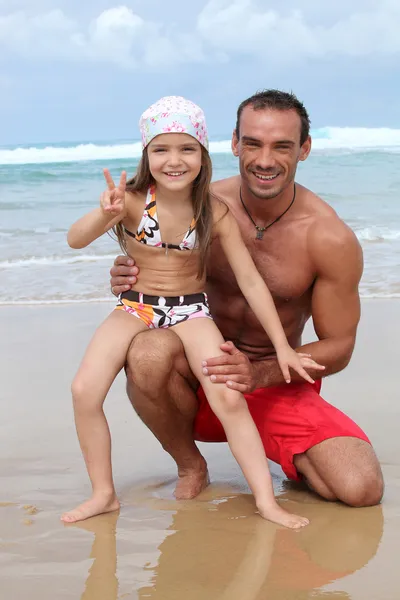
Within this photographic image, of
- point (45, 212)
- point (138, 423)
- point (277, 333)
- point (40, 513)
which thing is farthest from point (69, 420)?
point (45, 212)

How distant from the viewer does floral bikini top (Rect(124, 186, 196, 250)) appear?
141 inches

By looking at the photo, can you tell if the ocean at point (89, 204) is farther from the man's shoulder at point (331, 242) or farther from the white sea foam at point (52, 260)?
the man's shoulder at point (331, 242)

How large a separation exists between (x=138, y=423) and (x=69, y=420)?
1.16 feet

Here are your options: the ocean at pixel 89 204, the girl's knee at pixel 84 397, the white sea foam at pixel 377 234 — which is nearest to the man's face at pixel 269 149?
the girl's knee at pixel 84 397

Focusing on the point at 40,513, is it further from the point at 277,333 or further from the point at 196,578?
the point at 277,333

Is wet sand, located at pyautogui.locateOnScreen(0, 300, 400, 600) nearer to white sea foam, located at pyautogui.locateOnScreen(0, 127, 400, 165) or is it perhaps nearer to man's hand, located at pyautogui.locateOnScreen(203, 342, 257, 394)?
man's hand, located at pyautogui.locateOnScreen(203, 342, 257, 394)

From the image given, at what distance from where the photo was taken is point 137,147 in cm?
3172

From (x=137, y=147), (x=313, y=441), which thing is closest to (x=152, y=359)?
(x=313, y=441)

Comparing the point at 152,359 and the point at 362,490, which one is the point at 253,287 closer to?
the point at 152,359

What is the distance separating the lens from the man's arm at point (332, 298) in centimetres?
358

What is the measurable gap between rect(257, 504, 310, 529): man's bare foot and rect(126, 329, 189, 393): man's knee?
0.62 metres

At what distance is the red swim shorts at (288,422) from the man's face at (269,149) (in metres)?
0.84

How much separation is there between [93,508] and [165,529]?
29 cm

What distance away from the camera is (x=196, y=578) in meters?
2.69
